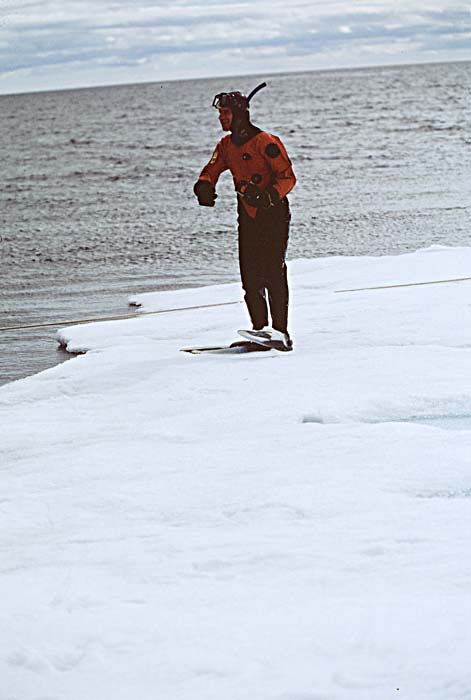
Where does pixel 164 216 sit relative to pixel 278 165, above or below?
below

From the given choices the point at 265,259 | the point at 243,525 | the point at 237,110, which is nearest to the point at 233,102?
the point at 237,110

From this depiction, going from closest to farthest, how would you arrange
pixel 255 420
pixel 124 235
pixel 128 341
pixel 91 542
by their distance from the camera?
pixel 91 542 < pixel 255 420 < pixel 128 341 < pixel 124 235

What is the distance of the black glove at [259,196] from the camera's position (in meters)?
6.50

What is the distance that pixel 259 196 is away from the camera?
6523 millimetres

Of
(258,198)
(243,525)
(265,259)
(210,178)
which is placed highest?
(210,178)

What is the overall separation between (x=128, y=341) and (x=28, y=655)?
4.96 m

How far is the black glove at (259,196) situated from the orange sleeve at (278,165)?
0.14 ft

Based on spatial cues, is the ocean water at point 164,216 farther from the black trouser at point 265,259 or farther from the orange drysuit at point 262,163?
the orange drysuit at point 262,163

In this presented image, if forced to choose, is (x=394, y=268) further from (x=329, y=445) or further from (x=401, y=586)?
(x=401, y=586)

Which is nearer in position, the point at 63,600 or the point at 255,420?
the point at 63,600

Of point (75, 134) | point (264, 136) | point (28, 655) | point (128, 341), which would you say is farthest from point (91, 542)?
point (75, 134)

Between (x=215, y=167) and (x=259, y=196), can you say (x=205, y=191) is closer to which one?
(x=215, y=167)

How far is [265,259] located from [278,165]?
2.26 feet

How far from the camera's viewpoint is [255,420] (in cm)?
528
